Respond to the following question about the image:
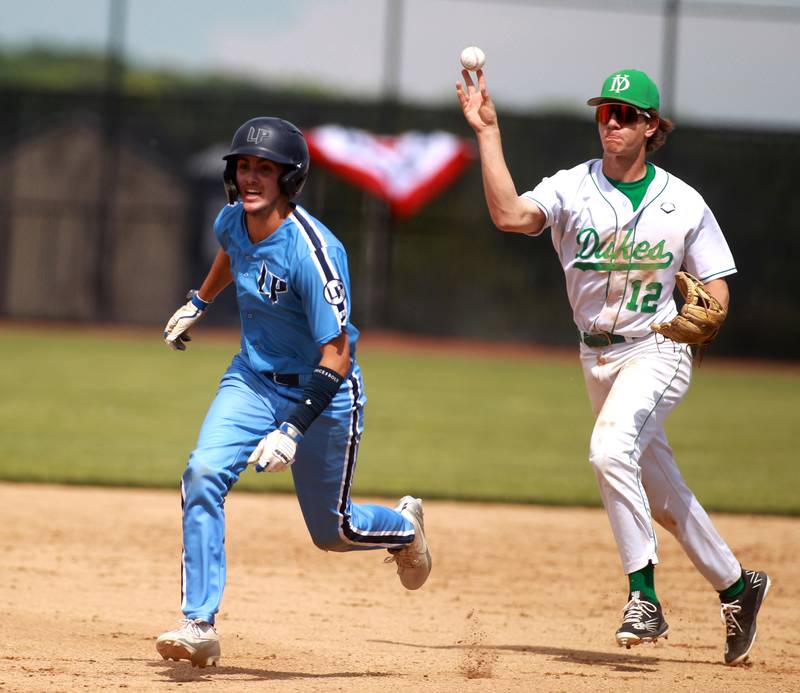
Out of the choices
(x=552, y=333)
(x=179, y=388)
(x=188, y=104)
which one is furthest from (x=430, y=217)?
(x=179, y=388)

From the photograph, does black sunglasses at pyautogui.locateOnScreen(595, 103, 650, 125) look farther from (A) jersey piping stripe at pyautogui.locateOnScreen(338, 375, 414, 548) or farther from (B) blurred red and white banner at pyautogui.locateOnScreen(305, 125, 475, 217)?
(B) blurred red and white banner at pyautogui.locateOnScreen(305, 125, 475, 217)

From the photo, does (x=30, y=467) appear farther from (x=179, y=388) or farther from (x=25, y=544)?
(x=179, y=388)

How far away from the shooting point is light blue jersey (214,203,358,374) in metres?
4.47

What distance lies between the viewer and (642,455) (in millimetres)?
5113

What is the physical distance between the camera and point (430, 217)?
2362cm

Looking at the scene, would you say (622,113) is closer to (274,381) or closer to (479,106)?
(479,106)

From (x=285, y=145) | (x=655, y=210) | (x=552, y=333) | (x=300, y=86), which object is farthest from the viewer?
(x=300, y=86)

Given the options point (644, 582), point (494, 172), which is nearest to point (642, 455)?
point (644, 582)

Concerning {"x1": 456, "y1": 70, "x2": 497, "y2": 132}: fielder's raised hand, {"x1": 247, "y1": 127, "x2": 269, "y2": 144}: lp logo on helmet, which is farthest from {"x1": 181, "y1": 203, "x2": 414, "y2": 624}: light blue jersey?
{"x1": 456, "y1": 70, "x2": 497, "y2": 132}: fielder's raised hand

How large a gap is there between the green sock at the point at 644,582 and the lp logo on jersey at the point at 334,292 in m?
1.57

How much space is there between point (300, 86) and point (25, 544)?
38100mm

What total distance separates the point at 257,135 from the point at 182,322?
0.98 metres

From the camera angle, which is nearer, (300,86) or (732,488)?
(732,488)

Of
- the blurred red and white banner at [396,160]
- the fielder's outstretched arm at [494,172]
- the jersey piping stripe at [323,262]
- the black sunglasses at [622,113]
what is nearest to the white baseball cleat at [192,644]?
the jersey piping stripe at [323,262]
